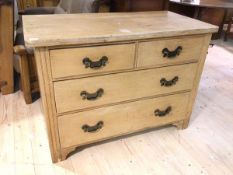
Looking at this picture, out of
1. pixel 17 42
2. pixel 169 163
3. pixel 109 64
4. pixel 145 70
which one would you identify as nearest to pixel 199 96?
pixel 169 163

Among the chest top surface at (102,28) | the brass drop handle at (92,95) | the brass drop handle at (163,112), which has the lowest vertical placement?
the brass drop handle at (163,112)

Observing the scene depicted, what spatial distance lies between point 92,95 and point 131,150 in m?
0.51

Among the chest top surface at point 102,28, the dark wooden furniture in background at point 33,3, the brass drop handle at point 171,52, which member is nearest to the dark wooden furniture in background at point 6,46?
the chest top surface at point 102,28

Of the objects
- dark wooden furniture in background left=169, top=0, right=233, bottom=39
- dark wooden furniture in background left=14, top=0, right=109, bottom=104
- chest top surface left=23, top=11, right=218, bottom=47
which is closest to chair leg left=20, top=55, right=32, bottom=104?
dark wooden furniture in background left=14, top=0, right=109, bottom=104

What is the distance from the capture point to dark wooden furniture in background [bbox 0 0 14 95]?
66.9 inches

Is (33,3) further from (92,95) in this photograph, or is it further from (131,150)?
(131,150)

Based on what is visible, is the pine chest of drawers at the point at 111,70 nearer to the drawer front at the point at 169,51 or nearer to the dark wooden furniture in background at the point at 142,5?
the drawer front at the point at 169,51

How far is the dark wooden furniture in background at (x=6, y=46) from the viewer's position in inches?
66.9

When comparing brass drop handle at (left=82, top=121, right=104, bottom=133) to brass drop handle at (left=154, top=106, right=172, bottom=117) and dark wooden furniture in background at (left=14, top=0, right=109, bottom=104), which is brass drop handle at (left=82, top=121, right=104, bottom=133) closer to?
brass drop handle at (left=154, top=106, right=172, bottom=117)

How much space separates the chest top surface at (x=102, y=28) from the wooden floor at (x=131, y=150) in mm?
749

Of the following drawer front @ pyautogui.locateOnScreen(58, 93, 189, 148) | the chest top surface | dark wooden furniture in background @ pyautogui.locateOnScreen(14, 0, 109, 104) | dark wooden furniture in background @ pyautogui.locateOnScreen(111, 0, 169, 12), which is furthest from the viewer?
dark wooden furniture in background @ pyautogui.locateOnScreen(111, 0, 169, 12)

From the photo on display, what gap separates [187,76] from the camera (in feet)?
4.58

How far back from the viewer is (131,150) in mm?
1457

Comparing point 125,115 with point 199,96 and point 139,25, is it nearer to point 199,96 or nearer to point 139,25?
point 139,25
